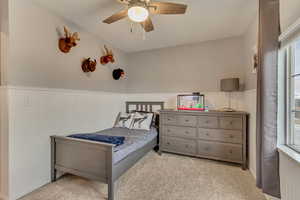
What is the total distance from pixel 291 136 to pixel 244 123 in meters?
0.95

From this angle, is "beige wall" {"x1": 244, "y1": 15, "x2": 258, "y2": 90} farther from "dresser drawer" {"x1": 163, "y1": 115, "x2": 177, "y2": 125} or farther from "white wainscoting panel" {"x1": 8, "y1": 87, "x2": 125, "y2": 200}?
"white wainscoting panel" {"x1": 8, "y1": 87, "x2": 125, "y2": 200}

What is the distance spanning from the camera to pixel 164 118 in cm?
298

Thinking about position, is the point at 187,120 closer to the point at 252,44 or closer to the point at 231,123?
the point at 231,123

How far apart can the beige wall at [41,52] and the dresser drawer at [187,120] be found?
1922 mm

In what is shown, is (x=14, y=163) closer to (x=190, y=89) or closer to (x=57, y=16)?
(x=57, y=16)

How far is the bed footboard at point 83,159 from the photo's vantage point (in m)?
1.68

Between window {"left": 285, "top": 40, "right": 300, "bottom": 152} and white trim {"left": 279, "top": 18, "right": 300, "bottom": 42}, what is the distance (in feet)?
0.42

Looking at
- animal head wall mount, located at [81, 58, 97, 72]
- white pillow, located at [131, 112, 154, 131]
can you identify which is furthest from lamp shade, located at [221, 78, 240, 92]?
animal head wall mount, located at [81, 58, 97, 72]

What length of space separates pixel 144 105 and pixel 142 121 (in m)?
0.69

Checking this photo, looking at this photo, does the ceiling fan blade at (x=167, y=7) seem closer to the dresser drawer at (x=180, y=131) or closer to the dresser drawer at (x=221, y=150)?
the dresser drawer at (x=180, y=131)

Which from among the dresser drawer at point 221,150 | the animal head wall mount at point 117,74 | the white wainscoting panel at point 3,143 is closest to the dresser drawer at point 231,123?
the dresser drawer at point 221,150

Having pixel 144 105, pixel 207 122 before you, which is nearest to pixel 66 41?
pixel 144 105

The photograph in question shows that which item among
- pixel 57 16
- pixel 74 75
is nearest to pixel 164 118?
pixel 74 75

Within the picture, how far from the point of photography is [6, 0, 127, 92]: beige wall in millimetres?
1682
